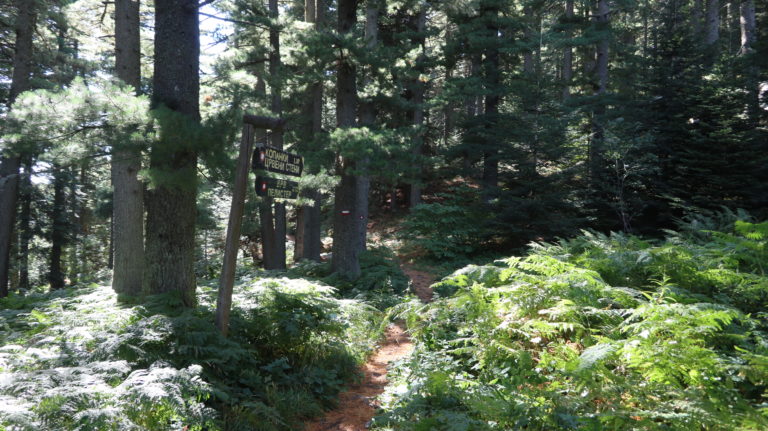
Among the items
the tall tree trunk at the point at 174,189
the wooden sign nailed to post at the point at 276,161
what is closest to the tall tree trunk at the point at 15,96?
the tall tree trunk at the point at 174,189

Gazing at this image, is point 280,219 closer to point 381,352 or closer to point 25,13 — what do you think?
point 381,352

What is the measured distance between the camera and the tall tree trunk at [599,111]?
1423 centimetres

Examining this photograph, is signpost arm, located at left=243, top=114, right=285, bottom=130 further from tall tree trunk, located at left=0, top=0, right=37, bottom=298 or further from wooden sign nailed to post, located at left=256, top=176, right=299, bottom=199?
tall tree trunk, located at left=0, top=0, right=37, bottom=298

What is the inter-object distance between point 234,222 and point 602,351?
3969 millimetres

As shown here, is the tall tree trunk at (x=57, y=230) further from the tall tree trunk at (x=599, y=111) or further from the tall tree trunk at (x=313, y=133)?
the tall tree trunk at (x=599, y=111)

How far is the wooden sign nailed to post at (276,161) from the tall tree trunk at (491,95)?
1213 cm

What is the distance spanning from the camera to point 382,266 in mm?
11789

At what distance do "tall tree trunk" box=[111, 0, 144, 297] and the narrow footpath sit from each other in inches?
183

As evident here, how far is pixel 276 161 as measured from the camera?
207 inches

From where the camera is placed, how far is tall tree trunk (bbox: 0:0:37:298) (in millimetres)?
13141

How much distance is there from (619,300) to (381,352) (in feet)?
11.9

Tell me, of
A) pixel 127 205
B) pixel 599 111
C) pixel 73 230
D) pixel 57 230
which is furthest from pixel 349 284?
pixel 73 230

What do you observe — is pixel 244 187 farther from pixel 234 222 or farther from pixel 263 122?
pixel 263 122

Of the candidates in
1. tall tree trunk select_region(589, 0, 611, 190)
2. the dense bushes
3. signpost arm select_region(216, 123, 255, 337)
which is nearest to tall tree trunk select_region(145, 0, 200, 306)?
signpost arm select_region(216, 123, 255, 337)
